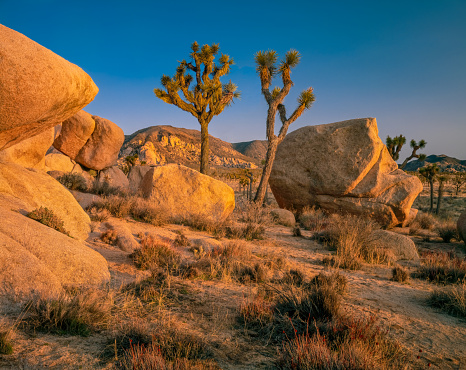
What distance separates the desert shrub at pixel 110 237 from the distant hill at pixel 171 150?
48716 millimetres

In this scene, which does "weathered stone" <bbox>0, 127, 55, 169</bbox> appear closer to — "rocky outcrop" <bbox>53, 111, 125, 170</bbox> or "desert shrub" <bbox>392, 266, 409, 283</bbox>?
"rocky outcrop" <bbox>53, 111, 125, 170</bbox>

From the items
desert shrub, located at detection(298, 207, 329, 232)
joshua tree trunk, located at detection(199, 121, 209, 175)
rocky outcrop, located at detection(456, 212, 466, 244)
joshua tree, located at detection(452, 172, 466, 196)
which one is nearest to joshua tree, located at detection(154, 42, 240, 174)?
joshua tree trunk, located at detection(199, 121, 209, 175)

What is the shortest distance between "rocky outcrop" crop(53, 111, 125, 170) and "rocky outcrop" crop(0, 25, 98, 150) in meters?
12.2

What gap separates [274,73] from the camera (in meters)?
14.6

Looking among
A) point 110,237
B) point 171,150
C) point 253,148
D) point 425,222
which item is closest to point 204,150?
point 110,237

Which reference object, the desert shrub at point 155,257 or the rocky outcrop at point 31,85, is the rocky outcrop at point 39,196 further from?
the desert shrub at point 155,257

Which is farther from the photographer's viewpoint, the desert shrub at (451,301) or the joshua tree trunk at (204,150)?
the joshua tree trunk at (204,150)

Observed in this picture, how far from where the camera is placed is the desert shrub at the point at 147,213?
937cm

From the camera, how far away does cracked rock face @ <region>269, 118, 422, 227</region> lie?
43.0 ft

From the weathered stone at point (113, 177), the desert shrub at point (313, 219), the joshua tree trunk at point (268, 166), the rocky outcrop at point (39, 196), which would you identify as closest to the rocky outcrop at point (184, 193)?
the rocky outcrop at point (39, 196)

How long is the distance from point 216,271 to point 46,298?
2801 mm

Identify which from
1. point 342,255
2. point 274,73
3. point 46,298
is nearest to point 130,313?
point 46,298

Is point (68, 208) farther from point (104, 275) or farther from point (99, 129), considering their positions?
point (99, 129)

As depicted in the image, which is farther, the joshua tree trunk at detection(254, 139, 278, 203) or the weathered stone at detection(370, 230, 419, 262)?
the joshua tree trunk at detection(254, 139, 278, 203)
